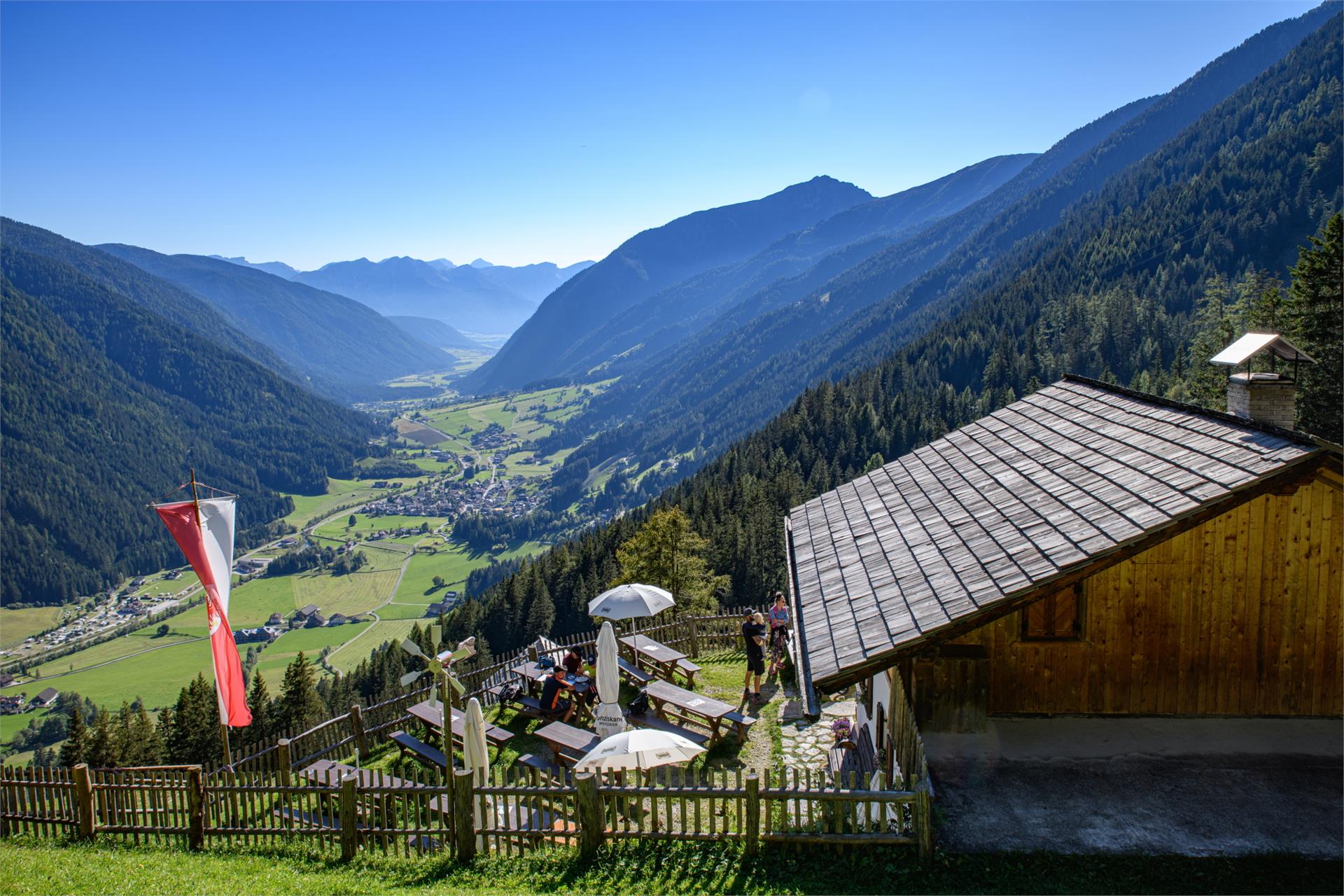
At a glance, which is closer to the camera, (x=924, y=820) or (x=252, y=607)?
(x=924, y=820)

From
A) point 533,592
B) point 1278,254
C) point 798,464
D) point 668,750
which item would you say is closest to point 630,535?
point 533,592

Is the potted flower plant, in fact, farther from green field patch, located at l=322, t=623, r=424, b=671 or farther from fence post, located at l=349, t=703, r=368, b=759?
green field patch, located at l=322, t=623, r=424, b=671

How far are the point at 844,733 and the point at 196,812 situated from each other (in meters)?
10.6

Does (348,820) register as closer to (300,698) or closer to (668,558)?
(668,558)

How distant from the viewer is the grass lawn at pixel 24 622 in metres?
142

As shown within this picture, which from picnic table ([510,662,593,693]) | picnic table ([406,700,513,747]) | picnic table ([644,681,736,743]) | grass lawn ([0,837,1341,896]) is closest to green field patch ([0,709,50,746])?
picnic table ([510,662,593,693])

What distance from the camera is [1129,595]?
984cm

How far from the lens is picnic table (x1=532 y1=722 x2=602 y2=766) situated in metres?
13.9

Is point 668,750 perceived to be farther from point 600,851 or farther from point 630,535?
point 630,535

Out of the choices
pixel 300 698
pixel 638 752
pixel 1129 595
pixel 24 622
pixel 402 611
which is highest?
pixel 1129 595

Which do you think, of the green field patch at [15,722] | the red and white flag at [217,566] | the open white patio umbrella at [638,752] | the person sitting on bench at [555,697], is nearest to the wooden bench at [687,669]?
the person sitting on bench at [555,697]

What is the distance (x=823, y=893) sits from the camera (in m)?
8.30

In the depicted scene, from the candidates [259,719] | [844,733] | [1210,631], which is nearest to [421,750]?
[844,733]

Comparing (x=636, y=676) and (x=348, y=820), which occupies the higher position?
(x=348, y=820)
